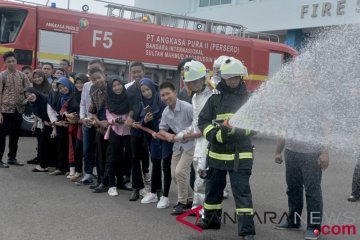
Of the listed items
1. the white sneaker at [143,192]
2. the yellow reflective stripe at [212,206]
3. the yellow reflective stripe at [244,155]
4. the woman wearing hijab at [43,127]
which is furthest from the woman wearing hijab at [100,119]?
the yellow reflective stripe at [244,155]

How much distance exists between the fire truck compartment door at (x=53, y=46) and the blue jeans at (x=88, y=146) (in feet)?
19.0

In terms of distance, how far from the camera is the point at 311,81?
4.52m

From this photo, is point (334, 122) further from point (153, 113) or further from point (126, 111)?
point (126, 111)

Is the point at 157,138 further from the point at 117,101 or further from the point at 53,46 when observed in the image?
the point at 53,46

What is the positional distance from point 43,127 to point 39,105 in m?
0.37

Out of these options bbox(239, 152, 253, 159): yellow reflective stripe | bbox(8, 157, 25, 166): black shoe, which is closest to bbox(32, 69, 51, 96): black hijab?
bbox(8, 157, 25, 166): black shoe

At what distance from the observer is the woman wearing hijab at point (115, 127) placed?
21.3 feet

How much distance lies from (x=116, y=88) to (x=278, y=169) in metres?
4.11

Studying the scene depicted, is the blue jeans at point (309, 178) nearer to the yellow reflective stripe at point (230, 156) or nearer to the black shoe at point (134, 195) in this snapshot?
the yellow reflective stripe at point (230, 156)

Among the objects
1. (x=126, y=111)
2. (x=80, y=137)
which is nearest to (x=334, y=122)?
(x=126, y=111)

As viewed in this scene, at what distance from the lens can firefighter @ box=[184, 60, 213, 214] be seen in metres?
5.37

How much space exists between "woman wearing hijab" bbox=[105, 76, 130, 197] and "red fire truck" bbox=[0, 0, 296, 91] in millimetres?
6236

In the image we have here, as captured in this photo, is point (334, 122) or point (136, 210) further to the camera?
point (136, 210)

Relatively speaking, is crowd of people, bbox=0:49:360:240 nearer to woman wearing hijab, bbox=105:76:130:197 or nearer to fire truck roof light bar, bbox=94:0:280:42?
woman wearing hijab, bbox=105:76:130:197
